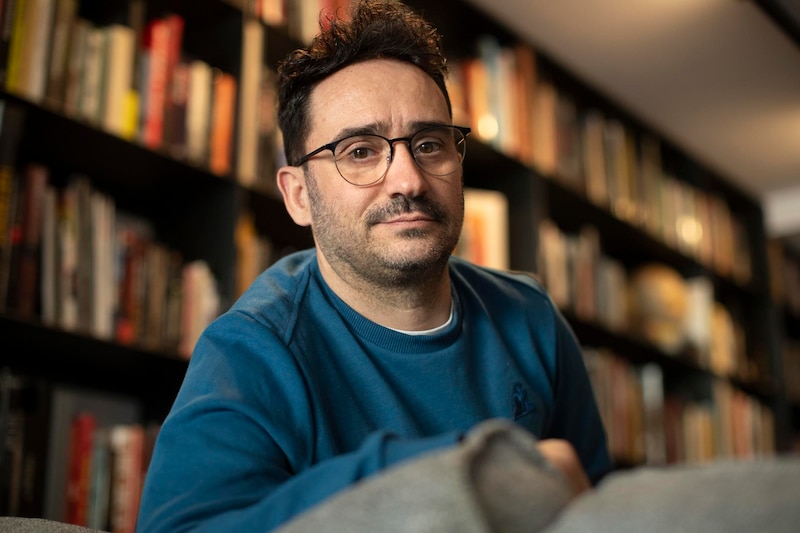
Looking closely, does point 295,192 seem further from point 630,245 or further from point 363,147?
point 630,245

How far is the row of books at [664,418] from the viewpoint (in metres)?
3.21

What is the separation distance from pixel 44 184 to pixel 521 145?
157 centimetres

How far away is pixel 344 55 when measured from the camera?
1.43 m

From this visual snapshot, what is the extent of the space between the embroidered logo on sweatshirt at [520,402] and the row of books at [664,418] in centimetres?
183

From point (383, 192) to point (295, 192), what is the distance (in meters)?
0.23

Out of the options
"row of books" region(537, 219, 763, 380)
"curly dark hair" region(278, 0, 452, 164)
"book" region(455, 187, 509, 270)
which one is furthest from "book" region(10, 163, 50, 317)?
"row of books" region(537, 219, 763, 380)

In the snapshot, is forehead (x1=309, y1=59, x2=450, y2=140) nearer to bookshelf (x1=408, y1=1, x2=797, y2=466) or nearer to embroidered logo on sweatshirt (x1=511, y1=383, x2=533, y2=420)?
embroidered logo on sweatshirt (x1=511, y1=383, x2=533, y2=420)

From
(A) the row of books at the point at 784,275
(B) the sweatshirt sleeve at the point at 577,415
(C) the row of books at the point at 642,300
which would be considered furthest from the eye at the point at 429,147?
(A) the row of books at the point at 784,275

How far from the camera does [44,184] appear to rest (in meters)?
1.85

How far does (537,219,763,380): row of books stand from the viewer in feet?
10.1

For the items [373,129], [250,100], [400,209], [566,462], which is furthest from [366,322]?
[250,100]

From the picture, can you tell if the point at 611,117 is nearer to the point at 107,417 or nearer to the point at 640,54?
the point at 640,54

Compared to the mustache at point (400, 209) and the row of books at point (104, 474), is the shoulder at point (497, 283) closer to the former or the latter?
the mustache at point (400, 209)

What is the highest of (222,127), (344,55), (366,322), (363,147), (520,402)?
(222,127)
